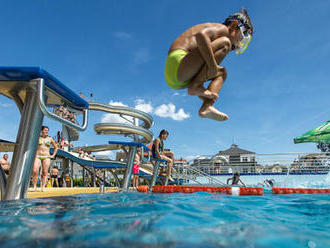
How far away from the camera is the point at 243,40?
2.88 metres

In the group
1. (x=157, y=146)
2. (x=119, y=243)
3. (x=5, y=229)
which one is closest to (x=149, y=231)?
(x=119, y=243)

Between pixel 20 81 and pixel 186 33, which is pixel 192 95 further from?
pixel 20 81

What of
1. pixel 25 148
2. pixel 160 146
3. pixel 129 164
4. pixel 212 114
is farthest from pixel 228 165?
pixel 25 148

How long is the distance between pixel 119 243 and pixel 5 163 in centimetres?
570

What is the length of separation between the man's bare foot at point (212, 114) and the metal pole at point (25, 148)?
1.70 m

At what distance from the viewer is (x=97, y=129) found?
52.4 feet

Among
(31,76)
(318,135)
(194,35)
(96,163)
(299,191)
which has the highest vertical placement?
(318,135)

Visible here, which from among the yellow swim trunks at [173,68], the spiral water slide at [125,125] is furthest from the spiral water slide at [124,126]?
the yellow swim trunks at [173,68]

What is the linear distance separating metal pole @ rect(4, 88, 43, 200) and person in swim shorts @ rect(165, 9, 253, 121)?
1.46 m

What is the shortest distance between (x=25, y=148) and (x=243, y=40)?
2638 millimetres

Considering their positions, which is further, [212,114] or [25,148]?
[212,114]

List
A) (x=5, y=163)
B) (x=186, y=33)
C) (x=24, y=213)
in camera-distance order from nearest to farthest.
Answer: (x=24, y=213)
(x=186, y=33)
(x=5, y=163)

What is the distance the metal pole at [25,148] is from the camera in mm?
1771

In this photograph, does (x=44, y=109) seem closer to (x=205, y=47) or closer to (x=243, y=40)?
(x=205, y=47)
